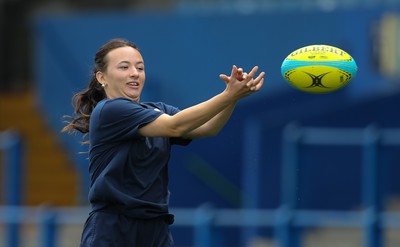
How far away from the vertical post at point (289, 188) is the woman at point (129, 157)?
14.1ft

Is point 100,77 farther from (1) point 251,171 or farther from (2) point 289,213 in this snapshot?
(1) point 251,171

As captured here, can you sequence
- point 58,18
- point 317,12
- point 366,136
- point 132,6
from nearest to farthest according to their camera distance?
point 366,136 < point 317,12 < point 58,18 < point 132,6

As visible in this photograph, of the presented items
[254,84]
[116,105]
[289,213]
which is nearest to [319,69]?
[254,84]

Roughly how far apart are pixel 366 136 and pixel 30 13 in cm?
1119

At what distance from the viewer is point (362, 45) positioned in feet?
49.1

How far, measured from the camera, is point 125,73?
23.4ft

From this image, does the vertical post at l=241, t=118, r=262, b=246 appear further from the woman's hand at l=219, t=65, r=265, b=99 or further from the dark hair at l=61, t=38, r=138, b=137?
the woman's hand at l=219, t=65, r=265, b=99

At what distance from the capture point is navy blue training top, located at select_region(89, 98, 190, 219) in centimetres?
700

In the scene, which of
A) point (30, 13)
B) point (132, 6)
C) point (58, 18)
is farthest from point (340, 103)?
point (30, 13)

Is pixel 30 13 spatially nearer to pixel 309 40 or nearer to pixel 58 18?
pixel 58 18

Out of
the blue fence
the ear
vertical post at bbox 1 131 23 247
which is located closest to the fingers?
the ear

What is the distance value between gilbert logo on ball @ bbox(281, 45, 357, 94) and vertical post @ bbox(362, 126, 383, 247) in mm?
4584

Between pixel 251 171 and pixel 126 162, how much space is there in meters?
6.84

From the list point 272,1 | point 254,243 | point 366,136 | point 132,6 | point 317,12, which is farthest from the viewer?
point 132,6
